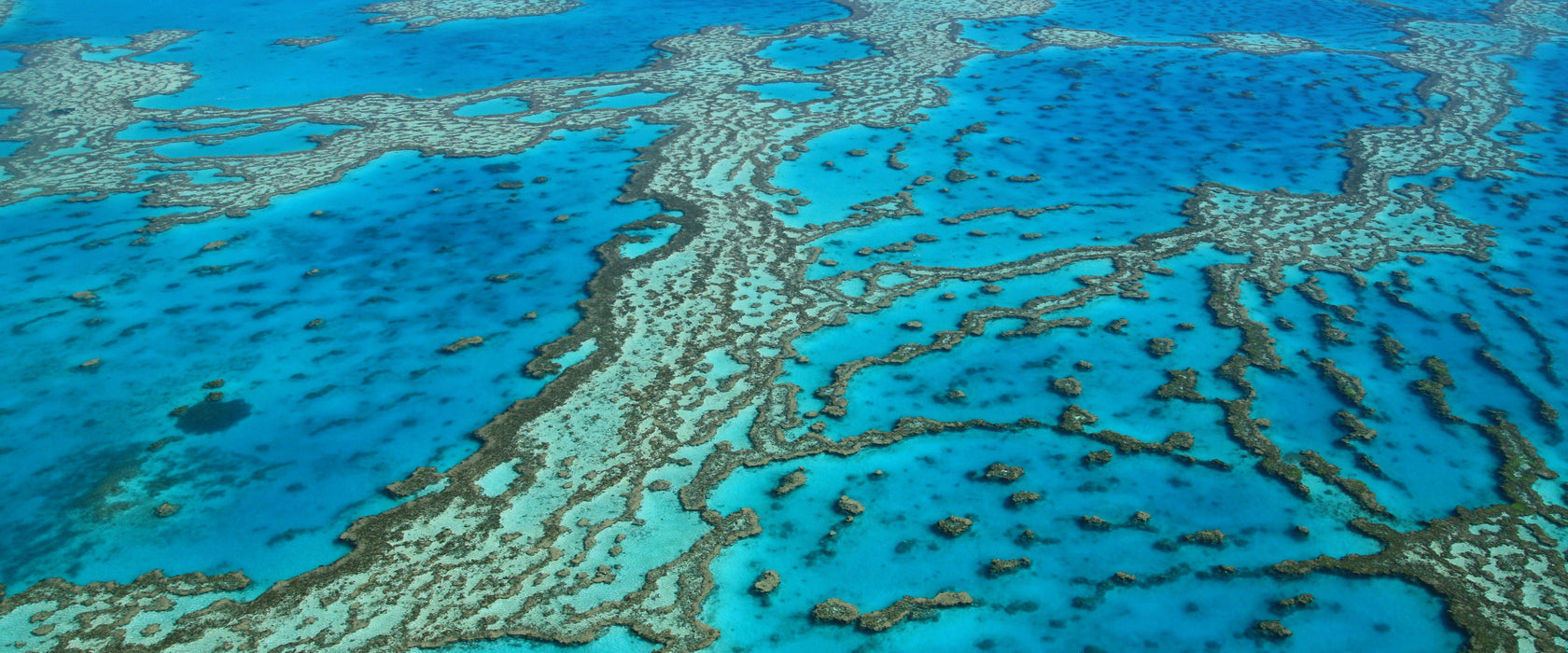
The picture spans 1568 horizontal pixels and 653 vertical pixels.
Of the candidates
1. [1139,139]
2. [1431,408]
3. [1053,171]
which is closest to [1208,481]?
[1431,408]

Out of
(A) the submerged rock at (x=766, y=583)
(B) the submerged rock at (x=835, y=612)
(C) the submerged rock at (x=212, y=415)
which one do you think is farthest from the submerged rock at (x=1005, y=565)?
(C) the submerged rock at (x=212, y=415)

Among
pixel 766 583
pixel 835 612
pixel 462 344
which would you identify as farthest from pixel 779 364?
pixel 462 344

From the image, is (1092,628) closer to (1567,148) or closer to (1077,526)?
(1077,526)

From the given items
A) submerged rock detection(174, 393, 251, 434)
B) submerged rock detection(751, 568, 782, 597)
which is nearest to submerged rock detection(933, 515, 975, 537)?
submerged rock detection(751, 568, 782, 597)

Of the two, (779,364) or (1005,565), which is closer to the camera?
(1005,565)

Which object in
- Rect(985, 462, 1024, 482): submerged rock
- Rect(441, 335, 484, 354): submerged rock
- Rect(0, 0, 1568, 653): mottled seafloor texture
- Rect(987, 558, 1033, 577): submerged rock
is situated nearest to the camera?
Rect(0, 0, 1568, 653): mottled seafloor texture

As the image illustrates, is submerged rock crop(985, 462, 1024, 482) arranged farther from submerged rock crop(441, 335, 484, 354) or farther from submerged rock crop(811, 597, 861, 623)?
submerged rock crop(441, 335, 484, 354)

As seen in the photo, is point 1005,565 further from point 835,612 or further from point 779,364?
point 779,364

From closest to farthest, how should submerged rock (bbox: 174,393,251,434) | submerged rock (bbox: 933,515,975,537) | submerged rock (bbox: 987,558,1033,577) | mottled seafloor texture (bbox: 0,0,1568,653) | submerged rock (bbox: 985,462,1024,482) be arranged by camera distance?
mottled seafloor texture (bbox: 0,0,1568,653)
submerged rock (bbox: 987,558,1033,577)
submerged rock (bbox: 933,515,975,537)
submerged rock (bbox: 985,462,1024,482)
submerged rock (bbox: 174,393,251,434)
